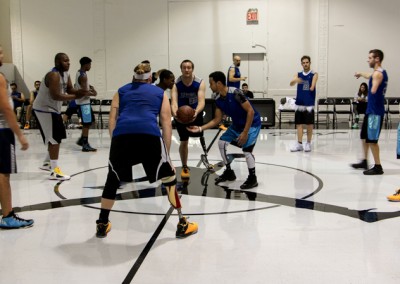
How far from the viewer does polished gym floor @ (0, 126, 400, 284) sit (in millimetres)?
3172

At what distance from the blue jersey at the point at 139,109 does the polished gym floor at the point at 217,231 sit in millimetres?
996

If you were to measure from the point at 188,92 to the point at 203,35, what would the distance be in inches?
392

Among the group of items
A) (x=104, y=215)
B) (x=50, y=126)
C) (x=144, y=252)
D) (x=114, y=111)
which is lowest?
(x=144, y=252)

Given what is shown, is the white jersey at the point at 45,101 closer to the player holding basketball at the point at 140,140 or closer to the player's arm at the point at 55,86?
the player's arm at the point at 55,86

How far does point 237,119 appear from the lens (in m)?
5.75

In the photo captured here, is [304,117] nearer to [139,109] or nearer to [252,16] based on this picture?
[139,109]

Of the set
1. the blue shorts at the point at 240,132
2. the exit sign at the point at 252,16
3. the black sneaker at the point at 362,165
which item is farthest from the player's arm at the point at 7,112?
the exit sign at the point at 252,16

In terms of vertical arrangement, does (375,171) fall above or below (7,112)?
below

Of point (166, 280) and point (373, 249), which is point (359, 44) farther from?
point (166, 280)

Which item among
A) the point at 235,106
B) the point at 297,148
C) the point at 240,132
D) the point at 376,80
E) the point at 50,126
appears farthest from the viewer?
the point at 297,148

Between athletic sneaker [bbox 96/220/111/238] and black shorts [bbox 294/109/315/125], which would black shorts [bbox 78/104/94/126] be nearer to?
black shorts [bbox 294/109/315/125]

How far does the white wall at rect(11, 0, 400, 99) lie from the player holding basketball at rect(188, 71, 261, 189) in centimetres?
1016

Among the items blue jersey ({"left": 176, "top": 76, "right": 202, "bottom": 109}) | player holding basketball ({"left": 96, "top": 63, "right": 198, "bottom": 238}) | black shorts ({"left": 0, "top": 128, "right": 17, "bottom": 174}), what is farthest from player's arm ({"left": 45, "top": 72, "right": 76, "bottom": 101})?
player holding basketball ({"left": 96, "top": 63, "right": 198, "bottom": 238})

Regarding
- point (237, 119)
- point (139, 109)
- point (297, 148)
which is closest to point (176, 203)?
point (139, 109)
